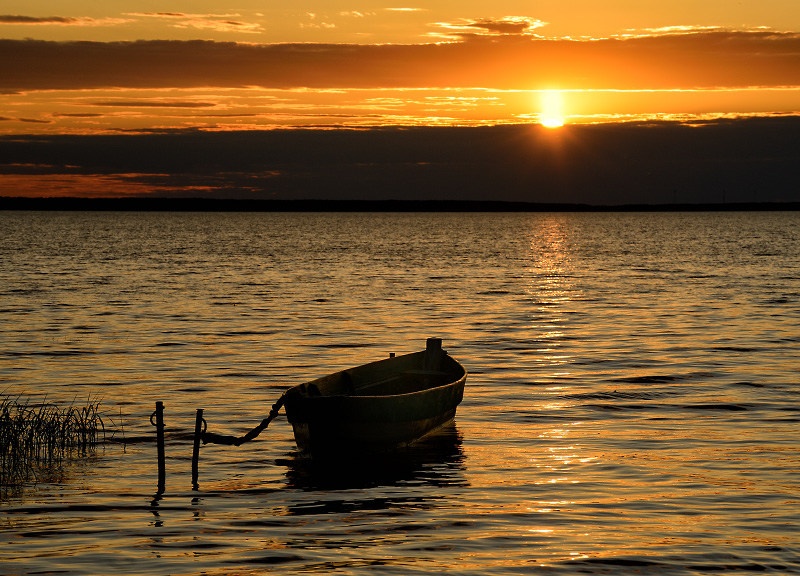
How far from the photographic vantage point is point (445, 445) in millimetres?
23078

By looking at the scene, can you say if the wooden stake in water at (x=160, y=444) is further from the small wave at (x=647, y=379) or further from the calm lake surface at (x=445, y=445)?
the small wave at (x=647, y=379)

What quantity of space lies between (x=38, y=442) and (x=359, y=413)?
7.01 metres

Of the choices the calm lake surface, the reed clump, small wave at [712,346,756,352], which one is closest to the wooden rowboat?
the calm lake surface

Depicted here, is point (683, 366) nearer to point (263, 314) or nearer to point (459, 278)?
point (263, 314)

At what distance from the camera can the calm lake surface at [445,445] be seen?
15023 millimetres

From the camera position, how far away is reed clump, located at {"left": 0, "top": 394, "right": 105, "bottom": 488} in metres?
19.7

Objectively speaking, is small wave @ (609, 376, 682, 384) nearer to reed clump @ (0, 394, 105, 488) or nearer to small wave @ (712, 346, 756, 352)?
small wave @ (712, 346, 756, 352)

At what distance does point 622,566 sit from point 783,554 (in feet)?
8.44

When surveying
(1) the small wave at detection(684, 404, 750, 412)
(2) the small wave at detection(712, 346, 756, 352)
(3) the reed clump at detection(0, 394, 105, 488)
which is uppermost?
(3) the reed clump at detection(0, 394, 105, 488)

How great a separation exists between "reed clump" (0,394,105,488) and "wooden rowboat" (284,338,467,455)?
4.88m

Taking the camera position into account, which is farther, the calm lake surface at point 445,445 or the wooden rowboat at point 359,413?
the wooden rowboat at point 359,413

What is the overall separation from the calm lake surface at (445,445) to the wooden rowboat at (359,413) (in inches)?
21.5

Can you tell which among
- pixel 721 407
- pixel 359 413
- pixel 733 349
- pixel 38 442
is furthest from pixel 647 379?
pixel 38 442

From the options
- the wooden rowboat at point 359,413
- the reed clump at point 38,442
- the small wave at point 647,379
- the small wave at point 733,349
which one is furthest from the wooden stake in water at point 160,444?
the small wave at point 733,349
